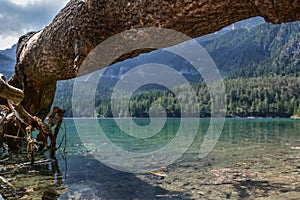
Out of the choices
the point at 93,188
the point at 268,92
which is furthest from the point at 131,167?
the point at 268,92

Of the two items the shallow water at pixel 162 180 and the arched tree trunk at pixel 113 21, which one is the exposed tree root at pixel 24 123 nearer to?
the shallow water at pixel 162 180

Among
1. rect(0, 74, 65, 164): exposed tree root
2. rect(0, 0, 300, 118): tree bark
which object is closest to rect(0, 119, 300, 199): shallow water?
rect(0, 74, 65, 164): exposed tree root

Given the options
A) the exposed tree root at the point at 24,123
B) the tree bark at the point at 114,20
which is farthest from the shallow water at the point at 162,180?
the tree bark at the point at 114,20

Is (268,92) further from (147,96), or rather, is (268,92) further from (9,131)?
(9,131)

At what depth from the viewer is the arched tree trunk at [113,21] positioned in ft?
10.0

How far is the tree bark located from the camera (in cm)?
312

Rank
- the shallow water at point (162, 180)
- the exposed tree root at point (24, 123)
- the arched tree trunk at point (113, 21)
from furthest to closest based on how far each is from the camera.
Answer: the exposed tree root at point (24, 123) → the shallow water at point (162, 180) → the arched tree trunk at point (113, 21)

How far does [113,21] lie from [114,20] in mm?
29

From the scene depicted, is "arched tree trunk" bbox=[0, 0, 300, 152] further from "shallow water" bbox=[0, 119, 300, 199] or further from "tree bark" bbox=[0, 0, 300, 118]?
"shallow water" bbox=[0, 119, 300, 199]

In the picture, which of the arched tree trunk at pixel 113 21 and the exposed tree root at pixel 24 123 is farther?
the exposed tree root at pixel 24 123

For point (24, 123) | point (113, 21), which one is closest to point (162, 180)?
point (113, 21)

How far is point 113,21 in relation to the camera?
4.35m

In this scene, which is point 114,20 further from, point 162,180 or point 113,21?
point 162,180

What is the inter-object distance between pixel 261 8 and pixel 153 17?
1.49 m
